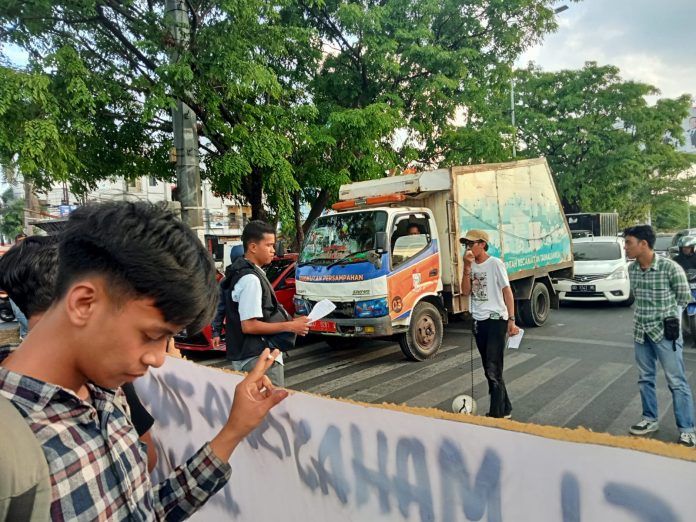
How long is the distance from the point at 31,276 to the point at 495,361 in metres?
4.02

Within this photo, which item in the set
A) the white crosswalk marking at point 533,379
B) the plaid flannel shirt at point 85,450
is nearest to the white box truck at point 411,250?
the white crosswalk marking at point 533,379

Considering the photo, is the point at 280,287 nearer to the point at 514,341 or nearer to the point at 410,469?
the point at 514,341

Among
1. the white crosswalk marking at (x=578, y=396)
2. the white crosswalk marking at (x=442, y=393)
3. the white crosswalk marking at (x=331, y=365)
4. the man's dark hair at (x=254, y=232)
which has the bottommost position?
the white crosswalk marking at (x=578, y=396)

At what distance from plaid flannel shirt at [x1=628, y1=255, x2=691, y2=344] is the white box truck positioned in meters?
3.22

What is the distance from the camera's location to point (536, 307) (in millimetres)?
9242

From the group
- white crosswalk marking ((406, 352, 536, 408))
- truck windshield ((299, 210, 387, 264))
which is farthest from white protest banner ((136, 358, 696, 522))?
truck windshield ((299, 210, 387, 264))

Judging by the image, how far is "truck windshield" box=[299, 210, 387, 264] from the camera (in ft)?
23.2

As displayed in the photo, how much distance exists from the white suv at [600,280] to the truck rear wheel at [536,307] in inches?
44.3

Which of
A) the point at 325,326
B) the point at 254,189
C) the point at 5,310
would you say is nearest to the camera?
the point at 325,326

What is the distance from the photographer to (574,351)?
23.8ft

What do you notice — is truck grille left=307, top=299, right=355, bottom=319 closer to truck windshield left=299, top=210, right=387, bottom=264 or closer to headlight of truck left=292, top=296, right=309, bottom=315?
headlight of truck left=292, top=296, right=309, bottom=315

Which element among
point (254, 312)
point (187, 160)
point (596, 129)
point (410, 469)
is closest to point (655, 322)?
point (254, 312)

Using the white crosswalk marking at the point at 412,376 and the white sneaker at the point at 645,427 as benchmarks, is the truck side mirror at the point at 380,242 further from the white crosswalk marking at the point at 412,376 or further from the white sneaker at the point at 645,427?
the white sneaker at the point at 645,427

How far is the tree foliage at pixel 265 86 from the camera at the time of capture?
268 inches
